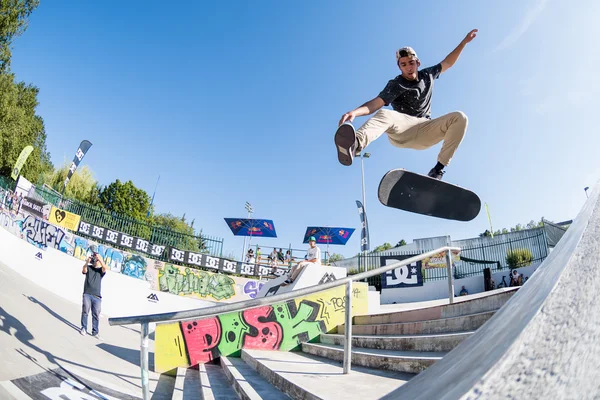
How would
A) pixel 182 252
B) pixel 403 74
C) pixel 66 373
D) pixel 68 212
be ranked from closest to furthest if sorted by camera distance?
pixel 403 74 → pixel 66 373 → pixel 68 212 → pixel 182 252

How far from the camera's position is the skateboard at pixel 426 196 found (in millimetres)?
3912

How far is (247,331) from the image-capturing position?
17.5 feet

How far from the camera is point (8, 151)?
2345cm

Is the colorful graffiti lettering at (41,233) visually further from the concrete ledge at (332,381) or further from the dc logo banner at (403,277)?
the dc logo banner at (403,277)

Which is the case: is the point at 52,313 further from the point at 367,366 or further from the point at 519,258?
the point at 519,258

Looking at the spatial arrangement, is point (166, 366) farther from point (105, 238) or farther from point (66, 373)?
point (105, 238)

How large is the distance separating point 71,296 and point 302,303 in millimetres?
9273

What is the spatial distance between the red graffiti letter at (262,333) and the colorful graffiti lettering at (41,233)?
10.7 metres

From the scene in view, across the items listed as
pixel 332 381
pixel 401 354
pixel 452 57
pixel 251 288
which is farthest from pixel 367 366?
pixel 251 288

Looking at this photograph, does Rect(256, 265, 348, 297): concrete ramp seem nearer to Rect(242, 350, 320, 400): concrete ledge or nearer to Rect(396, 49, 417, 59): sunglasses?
Rect(242, 350, 320, 400): concrete ledge

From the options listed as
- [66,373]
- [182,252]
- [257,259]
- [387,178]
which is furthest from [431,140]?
[257,259]

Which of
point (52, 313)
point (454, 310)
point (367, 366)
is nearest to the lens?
point (367, 366)

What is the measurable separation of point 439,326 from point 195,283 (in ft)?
42.8

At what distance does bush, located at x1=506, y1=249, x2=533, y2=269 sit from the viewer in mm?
14224
